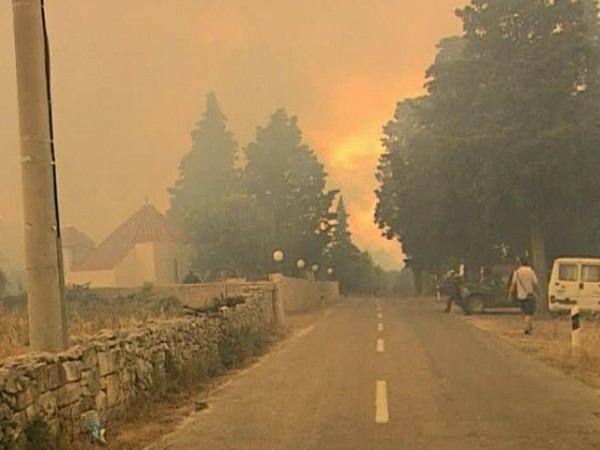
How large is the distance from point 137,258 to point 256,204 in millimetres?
8772

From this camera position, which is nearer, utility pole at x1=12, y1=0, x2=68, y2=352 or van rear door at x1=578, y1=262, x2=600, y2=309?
utility pole at x1=12, y1=0, x2=68, y2=352

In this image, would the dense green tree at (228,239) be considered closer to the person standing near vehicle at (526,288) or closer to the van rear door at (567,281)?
the van rear door at (567,281)

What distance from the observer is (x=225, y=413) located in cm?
1273

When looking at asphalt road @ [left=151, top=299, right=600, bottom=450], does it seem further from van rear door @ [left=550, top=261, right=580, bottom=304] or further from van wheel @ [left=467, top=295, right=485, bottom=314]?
van wheel @ [left=467, top=295, right=485, bottom=314]

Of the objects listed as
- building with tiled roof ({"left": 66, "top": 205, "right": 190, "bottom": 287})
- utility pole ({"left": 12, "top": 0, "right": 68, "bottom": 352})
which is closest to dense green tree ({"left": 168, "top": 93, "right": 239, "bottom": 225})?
building with tiled roof ({"left": 66, "top": 205, "right": 190, "bottom": 287})

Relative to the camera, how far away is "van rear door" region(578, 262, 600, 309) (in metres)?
33.7

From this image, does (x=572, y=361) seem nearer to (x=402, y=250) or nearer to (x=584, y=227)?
(x=584, y=227)

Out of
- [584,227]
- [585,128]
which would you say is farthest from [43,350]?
[584,227]

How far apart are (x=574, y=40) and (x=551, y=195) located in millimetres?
5943

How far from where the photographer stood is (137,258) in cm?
6334

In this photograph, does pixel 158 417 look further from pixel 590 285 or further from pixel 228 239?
pixel 228 239

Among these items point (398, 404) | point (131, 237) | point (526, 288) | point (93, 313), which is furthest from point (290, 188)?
point (398, 404)

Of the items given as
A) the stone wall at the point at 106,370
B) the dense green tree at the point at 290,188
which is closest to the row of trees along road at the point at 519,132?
the stone wall at the point at 106,370

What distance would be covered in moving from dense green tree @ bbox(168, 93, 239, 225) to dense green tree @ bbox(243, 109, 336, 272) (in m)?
7.72
